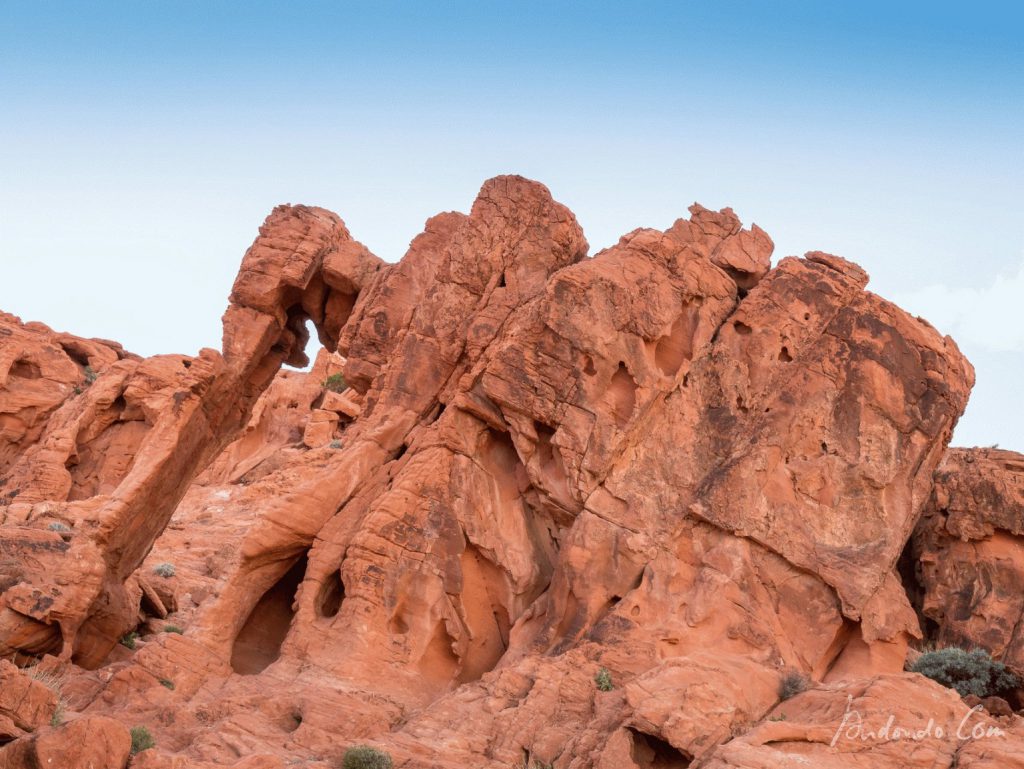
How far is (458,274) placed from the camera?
2667 centimetres

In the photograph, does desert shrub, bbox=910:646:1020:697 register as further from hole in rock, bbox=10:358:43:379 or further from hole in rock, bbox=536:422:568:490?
hole in rock, bbox=10:358:43:379

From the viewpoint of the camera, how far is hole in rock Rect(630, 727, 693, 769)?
53.1ft

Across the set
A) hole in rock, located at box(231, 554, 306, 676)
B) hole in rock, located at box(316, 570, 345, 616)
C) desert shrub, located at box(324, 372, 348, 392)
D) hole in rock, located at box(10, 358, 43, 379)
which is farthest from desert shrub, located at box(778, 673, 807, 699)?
desert shrub, located at box(324, 372, 348, 392)

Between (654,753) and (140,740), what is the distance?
8292 millimetres

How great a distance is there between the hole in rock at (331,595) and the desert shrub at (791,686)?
10.3 m

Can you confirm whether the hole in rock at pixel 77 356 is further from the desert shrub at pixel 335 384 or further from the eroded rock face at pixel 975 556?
the eroded rock face at pixel 975 556

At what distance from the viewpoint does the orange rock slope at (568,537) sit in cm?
1934

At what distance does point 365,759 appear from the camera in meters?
17.1

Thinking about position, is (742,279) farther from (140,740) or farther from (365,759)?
(140,740)

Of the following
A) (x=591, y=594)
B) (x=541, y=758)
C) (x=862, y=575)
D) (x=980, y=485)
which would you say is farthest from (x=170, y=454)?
(x=980, y=485)

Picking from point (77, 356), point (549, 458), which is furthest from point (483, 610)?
point (77, 356)

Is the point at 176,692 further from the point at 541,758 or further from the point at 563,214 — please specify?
the point at 563,214

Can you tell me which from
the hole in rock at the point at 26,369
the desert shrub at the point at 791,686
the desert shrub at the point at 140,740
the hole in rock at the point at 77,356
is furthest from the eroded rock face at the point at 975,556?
the hole in rock at the point at 77,356

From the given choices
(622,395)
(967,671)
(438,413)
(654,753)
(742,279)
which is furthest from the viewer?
(438,413)
